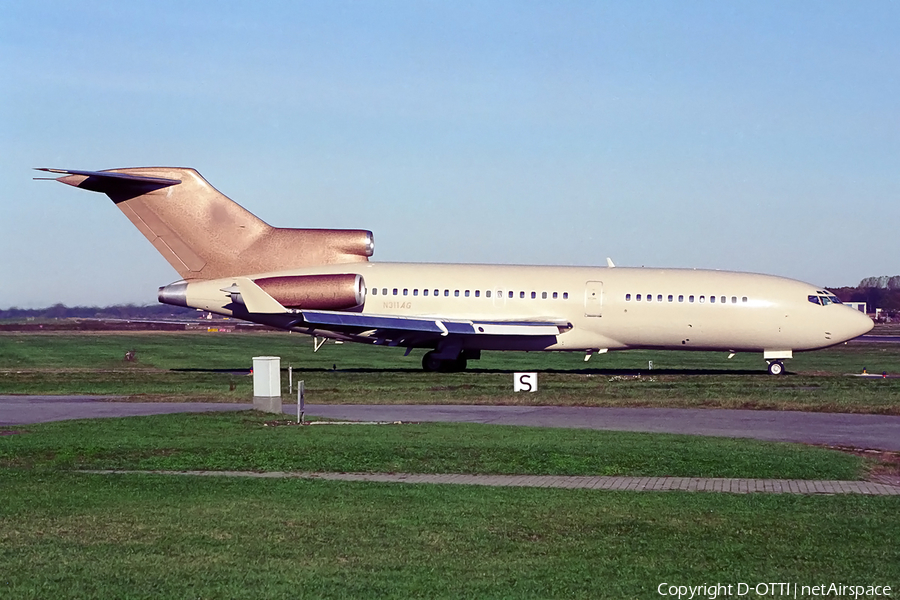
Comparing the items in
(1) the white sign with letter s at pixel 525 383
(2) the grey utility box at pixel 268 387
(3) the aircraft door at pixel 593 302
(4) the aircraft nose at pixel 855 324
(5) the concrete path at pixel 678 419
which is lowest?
(5) the concrete path at pixel 678 419

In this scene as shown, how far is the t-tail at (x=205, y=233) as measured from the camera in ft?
Answer: 124

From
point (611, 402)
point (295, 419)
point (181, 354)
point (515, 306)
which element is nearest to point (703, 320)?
point (515, 306)

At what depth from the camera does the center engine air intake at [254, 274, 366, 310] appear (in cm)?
3666

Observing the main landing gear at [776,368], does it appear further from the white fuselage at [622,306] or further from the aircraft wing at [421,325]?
the aircraft wing at [421,325]

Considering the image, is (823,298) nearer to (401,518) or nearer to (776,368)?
(776,368)

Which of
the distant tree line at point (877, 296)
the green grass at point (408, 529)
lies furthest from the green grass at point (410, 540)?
the distant tree line at point (877, 296)

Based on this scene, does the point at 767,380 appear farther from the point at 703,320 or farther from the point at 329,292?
the point at 329,292

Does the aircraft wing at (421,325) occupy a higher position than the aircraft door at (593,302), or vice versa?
the aircraft door at (593,302)

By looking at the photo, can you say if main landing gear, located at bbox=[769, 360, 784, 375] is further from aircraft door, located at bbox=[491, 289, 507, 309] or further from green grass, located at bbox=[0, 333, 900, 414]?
aircraft door, located at bbox=[491, 289, 507, 309]

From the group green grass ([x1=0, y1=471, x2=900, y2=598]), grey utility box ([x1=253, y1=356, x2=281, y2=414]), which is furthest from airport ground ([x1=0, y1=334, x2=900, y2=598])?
grey utility box ([x1=253, y1=356, x2=281, y2=414])

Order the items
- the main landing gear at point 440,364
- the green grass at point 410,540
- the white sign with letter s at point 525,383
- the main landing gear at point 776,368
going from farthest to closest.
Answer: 1. the main landing gear at point 440,364
2. the main landing gear at point 776,368
3. the white sign with letter s at point 525,383
4. the green grass at point 410,540

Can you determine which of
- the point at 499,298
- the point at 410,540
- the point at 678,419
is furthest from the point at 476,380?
the point at 410,540

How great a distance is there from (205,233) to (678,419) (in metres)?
20.9

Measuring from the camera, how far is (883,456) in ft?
54.7
